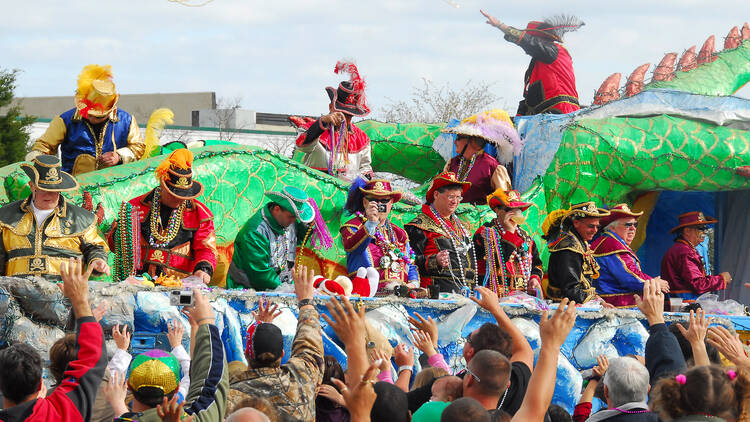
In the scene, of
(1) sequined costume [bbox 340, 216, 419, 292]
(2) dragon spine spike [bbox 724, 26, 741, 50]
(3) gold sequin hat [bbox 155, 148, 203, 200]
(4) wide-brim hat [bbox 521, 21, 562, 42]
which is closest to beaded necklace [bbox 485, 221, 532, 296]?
(1) sequined costume [bbox 340, 216, 419, 292]

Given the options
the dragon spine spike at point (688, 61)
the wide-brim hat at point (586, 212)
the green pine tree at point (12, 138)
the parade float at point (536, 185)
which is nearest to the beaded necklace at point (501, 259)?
the wide-brim hat at point (586, 212)

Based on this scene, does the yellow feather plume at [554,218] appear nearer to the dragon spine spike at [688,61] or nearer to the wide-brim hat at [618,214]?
the wide-brim hat at [618,214]

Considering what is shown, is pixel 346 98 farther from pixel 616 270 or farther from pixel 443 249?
pixel 616 270

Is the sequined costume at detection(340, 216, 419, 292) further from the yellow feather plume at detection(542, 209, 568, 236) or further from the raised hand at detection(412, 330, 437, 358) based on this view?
the raised hand at detection(412, 330, 437, 358)

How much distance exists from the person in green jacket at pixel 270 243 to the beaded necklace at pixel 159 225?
0.47 metres

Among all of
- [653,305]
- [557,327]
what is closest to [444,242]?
[653,305]

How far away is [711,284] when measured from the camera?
838cm

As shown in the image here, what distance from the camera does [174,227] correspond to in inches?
273

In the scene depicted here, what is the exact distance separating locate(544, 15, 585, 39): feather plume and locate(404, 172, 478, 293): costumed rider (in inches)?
162

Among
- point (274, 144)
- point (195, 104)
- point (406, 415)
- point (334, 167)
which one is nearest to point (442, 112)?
point (274, 144)

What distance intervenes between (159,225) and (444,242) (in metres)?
2.15

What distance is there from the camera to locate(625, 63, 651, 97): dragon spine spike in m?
11.1

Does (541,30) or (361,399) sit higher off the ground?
(541,30)

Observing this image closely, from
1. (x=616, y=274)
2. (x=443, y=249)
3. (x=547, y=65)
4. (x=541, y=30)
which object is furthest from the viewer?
(x=541, y=30)
